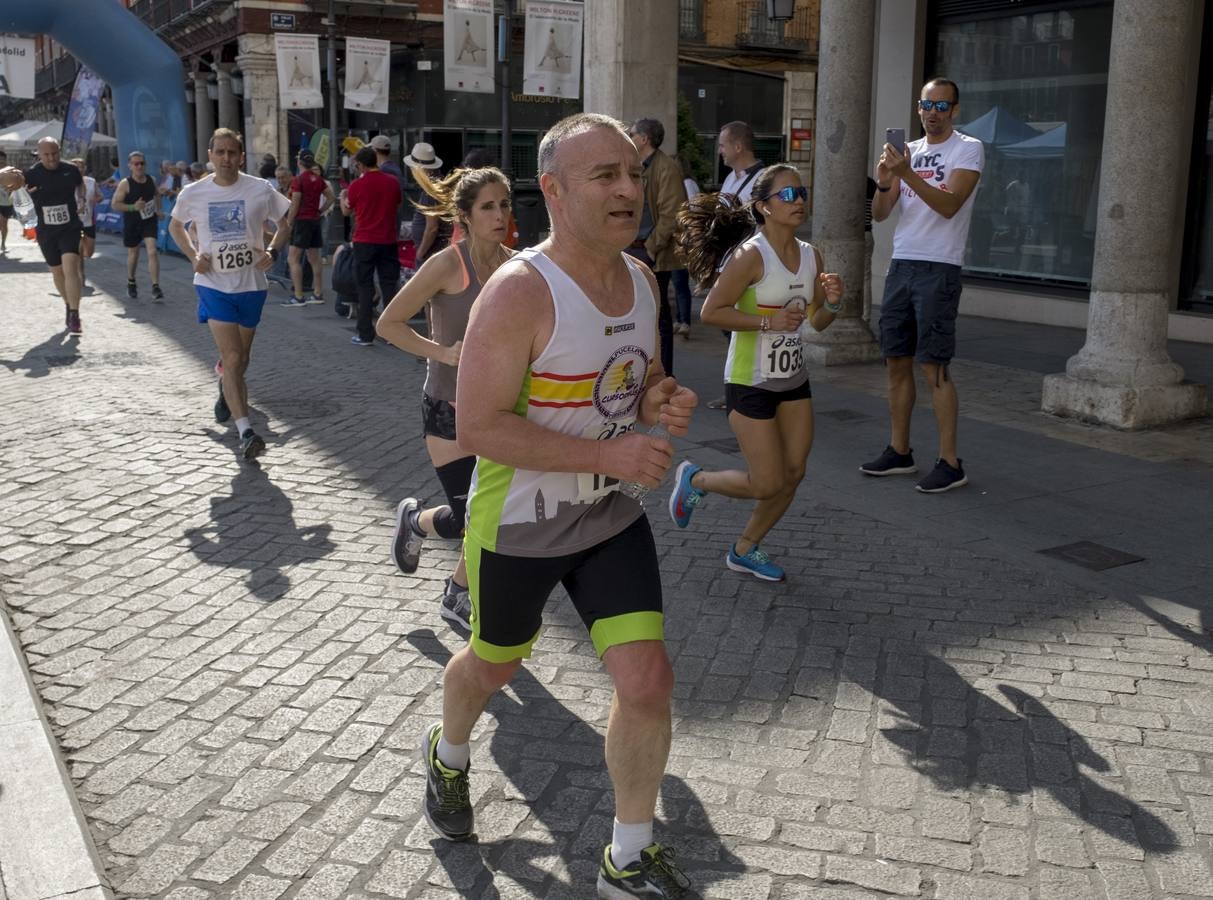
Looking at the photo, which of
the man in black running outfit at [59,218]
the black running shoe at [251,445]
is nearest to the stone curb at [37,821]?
the black running shoe at [251,445]

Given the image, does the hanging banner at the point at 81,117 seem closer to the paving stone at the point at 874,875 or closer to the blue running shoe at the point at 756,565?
the blue running shoe at the point at 756,565

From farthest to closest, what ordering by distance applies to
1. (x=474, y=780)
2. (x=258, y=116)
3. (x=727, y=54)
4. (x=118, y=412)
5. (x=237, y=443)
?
(x=727, y=54) → (x=258, y=116) → (x=118, y=412) → (x=237, y=443) → (x=474, y=780)

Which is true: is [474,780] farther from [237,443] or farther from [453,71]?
[453,71]

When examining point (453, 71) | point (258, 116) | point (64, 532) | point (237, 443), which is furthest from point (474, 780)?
point (258, 116)

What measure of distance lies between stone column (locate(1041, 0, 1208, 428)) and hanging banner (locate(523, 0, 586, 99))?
28.3 feet

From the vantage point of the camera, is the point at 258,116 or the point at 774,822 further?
the point at 258,116

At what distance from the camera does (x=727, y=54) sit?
4072 centimetres

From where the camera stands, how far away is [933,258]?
7031mm

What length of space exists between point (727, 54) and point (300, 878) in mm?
40084

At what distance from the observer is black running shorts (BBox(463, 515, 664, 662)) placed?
3068 mm

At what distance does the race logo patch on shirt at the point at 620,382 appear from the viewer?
10.1 feet

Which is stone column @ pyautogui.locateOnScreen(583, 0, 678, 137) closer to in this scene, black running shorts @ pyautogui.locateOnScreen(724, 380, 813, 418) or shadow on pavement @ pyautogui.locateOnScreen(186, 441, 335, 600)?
shadow on pavement @ pyautogui.locateOnScreen(186, 441, 335, 600)

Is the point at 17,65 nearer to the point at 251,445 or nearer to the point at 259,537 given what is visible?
the point at 251,445

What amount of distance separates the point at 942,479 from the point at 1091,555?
124 centimetres
